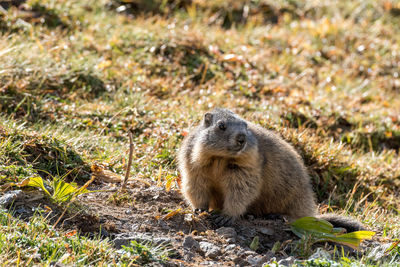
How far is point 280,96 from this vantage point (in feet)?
30.4

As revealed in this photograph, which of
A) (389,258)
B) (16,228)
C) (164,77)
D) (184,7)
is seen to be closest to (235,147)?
(389,258)

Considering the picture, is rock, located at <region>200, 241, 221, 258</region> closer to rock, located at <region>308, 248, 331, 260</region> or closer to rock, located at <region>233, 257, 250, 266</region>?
rock, located at <region>233, 257, 250, 266</region>

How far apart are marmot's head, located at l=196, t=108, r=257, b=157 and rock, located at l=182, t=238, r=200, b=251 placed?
1.04 m

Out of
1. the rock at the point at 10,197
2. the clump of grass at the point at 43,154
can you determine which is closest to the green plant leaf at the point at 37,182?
the rock at the point at 10,197

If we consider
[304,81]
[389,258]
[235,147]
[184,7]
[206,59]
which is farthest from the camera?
[184,7]

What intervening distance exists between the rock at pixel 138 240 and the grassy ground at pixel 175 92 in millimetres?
252

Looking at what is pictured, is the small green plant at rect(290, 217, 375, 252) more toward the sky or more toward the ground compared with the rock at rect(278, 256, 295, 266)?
more toward the ground

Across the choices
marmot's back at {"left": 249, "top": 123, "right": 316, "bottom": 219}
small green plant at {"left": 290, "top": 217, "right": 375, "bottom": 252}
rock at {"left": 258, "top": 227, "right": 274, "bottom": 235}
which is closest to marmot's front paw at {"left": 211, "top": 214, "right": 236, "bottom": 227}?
rock at {"left": 258, "top": 227, "right": 274, "bottom": 235}

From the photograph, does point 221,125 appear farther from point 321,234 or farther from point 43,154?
point 43,154

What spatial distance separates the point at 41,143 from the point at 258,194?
2.53m

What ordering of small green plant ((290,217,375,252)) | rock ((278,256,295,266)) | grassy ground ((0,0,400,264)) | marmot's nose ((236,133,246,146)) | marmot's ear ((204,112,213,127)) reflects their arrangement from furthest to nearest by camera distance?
grassy ground ((0,0,400,264))
marmot's ear ((204,112,213,127))
marmot's nose ((236,133,246,146))
small green plant ((290,217,375,252))
rock ((278,256,295,266))

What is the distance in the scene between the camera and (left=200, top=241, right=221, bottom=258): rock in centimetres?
453

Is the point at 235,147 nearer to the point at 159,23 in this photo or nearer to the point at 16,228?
the point at 16,228

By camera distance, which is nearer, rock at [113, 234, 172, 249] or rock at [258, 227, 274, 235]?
rock at [113, 234, 172, 249]
